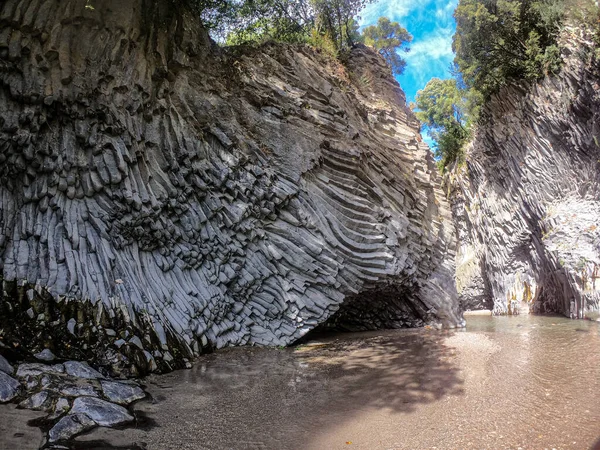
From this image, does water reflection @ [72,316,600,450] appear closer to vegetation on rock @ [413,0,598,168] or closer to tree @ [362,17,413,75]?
vegetation on rock @ [413,0,598,168]

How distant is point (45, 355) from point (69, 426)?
184cm

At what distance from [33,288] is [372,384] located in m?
4.87

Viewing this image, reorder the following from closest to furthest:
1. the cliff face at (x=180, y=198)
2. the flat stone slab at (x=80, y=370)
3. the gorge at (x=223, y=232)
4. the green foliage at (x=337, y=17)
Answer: the flat stone slab at (x=80, y=370) < the gorge at (x=223, y=232) < the cliff face at (x=180, y=198) < the green foliage at (x=337, y=17)

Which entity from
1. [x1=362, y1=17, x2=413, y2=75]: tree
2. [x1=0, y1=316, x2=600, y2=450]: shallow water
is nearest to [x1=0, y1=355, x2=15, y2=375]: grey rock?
[x1=0, y1=316, x2=600, y2=450]: shallow water

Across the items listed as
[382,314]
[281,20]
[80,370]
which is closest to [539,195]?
[382,314]

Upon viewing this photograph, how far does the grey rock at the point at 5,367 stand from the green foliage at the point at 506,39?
702 inches

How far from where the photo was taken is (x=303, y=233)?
31.9 feet

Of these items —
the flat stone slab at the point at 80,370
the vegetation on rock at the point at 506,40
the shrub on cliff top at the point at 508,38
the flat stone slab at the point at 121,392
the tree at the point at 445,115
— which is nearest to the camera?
the flat stone slab at the point at 121,392

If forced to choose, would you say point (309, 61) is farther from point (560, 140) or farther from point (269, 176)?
point (560, 140)

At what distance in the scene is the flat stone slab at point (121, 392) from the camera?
4.54 m

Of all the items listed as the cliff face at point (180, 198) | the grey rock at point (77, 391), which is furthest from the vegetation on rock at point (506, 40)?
the grey rock at point (77, 391)

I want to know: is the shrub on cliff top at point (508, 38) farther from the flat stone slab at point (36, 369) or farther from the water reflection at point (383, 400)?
the flat stone slab at point (36, 369)

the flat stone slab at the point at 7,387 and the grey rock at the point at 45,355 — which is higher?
the grey rock at the point at 45,355

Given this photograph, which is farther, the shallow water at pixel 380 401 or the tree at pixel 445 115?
the tree at pixel 445 115
